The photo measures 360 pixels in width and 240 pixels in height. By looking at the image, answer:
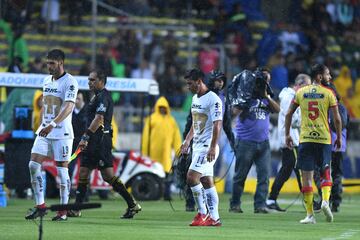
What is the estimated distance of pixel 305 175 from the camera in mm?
17609

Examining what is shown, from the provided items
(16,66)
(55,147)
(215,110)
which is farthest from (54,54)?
(16,66)

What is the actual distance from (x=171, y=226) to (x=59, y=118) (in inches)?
83.9

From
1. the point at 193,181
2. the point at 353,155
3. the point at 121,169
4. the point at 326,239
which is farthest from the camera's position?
the point at 353,155

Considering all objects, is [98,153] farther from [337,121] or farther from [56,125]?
[337,121]

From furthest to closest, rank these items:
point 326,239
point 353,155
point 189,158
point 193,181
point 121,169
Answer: point 353,155 < point 121,169 < point 189,158 < point 193,181 < point 326,239

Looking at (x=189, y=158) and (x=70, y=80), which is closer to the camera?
(x=70, y=80)

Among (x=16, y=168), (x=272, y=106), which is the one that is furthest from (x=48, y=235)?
(x=16, y=168)

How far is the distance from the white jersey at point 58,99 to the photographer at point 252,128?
382 centimetres

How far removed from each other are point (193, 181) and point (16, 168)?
7.00 metres

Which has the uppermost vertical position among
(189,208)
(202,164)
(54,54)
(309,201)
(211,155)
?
(54,54)

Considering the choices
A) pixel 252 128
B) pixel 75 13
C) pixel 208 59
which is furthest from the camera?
pixel 75 13

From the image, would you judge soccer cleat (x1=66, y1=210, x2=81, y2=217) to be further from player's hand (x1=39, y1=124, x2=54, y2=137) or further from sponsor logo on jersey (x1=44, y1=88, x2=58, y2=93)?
sponsor logo on jersey (x1=44, y1=88, x2=58, y2=93)

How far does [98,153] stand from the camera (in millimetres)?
18297

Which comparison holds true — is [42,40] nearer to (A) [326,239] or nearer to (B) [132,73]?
(B) [132,73]
